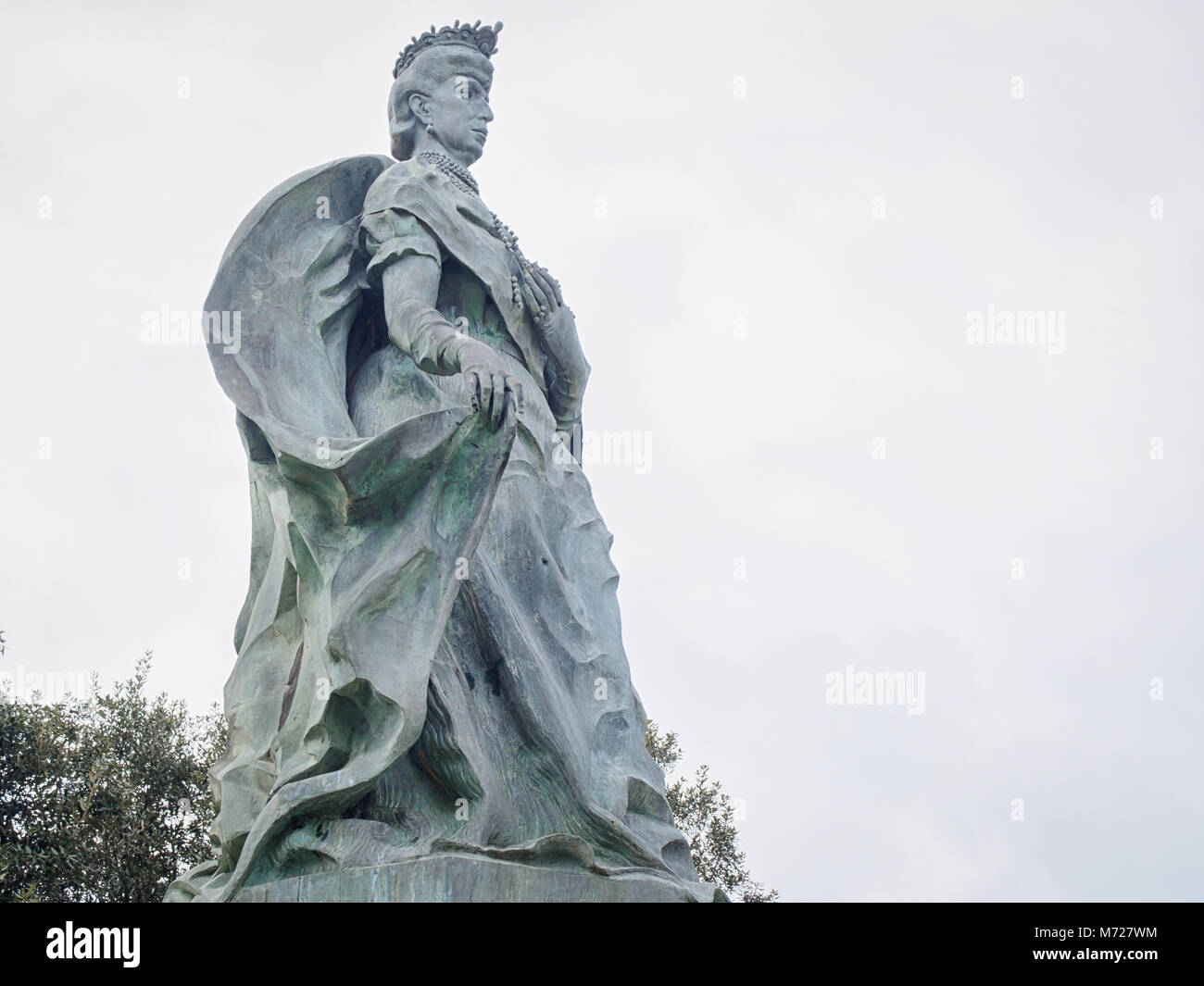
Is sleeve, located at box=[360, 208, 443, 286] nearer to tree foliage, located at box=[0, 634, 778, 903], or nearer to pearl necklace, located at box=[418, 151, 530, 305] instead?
pearl necklace, located at box=[418, 151, 530, 305]

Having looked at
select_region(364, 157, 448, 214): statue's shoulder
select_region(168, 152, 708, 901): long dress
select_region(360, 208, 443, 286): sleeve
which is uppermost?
select_region(364, 157, 448, 214): statue's shoulder

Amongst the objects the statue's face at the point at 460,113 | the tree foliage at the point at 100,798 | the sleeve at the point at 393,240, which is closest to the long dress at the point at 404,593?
the sleeve at the point at 393,240

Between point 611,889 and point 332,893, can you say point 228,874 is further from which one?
point 611,889

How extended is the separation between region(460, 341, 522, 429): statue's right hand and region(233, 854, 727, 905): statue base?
192 cm

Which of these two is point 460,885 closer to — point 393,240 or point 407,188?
point 393,240

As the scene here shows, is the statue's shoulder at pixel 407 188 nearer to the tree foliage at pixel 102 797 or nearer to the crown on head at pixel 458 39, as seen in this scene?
the crown on head at pixel 458 39

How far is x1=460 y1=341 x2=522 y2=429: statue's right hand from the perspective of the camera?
7.18 m

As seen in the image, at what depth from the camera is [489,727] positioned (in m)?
7.29

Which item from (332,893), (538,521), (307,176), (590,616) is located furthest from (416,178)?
(332,893)

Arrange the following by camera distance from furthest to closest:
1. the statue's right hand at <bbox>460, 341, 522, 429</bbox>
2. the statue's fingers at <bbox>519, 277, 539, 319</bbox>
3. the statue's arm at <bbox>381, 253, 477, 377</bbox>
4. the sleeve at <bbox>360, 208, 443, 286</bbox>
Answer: the statue's fingers at <bbox>519, 277, 539, 319</bbox> < the sleeve at <bbox>360, 208, 443, 286</bbox> < the statue's arm at <bbox>381, 253, 477, 377</bbox> < the statue's right hand at <bbox>460, 341, 522, 429</bbox>

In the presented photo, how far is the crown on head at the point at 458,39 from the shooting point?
8930 millimetres

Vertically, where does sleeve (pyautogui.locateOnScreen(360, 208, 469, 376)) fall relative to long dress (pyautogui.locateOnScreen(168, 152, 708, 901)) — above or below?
above

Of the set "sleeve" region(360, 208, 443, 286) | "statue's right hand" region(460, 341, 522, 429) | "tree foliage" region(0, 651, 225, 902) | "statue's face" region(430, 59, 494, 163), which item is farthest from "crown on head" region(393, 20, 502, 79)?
"tree foliage" region(0, 651, 225, 902)
